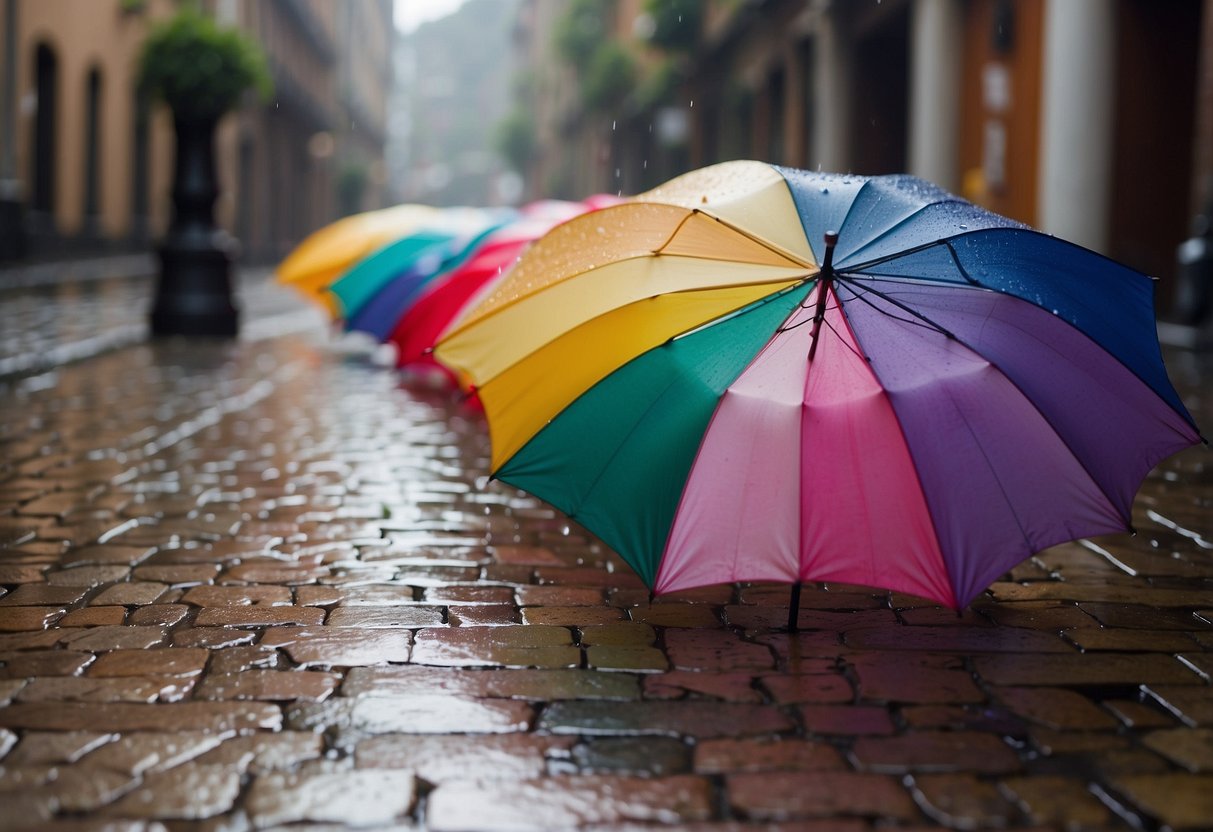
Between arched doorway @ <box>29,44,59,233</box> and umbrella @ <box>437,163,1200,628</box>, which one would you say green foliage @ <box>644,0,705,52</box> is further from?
umbrella @ <box>437,163,1200,628</box>

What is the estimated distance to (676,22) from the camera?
1097 inches

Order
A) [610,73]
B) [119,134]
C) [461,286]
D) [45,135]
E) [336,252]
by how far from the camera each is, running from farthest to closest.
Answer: [610,73], [119,134], [45,135], [336,252], [461,286]

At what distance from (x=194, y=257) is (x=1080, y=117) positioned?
7.75 m

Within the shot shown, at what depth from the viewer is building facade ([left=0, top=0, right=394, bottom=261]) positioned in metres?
18.4

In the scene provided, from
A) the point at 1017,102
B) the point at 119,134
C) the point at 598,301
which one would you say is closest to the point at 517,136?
the point at 119,134

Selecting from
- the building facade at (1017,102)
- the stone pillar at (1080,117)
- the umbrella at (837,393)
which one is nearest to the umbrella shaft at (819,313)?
the umbrella at (837,393)

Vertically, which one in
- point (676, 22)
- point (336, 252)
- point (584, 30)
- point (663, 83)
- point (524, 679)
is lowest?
point (524, 679)

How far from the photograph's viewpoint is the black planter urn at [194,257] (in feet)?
42.0

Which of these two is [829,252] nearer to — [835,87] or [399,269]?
[399,269]

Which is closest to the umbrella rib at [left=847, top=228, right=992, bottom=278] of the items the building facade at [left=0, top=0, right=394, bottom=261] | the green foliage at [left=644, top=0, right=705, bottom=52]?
the building facade at [left=0, top=0, right=394, bottom=261]

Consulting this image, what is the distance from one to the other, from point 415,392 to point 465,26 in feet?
508

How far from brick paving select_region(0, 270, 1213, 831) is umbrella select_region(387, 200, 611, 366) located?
216 cm

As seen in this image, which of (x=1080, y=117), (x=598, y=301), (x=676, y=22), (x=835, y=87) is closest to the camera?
(x=598, y=301)

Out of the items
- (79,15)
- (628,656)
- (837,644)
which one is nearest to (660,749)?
(628,656)
